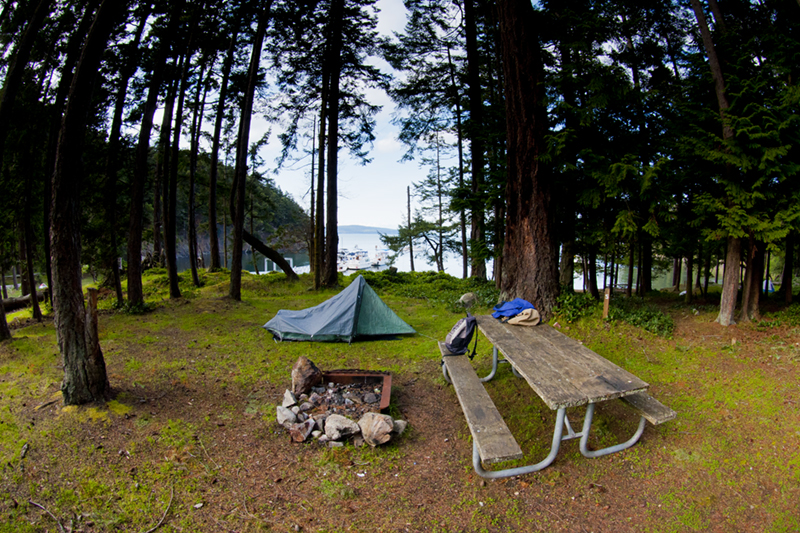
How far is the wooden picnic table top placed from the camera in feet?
10.0

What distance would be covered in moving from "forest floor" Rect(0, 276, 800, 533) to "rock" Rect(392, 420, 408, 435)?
99mm

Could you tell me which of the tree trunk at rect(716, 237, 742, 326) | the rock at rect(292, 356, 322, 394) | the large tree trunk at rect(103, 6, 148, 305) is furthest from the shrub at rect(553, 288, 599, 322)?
the large tree trunk at rect(103, 6, 148, 305)

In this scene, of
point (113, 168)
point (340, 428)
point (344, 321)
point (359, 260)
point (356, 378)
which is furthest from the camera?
point (359, 260)

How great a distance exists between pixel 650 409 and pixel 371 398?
9.19ft

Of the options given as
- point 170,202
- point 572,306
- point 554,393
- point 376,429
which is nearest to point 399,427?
point 376,429

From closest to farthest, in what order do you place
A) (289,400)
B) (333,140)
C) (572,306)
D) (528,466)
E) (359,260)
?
(528,466), (289,400), (572,306), (333,140), (359,260)

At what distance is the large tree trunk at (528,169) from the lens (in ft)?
23.2

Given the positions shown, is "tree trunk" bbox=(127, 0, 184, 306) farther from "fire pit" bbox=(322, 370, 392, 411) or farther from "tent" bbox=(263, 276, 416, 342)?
"fire pit" bbox=(322, 370, 392, 411)

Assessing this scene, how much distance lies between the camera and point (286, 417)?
412 cm

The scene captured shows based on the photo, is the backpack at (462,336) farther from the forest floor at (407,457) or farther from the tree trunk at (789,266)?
the tree trunk at (789,266)

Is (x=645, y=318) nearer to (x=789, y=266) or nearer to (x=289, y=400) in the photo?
(x=789, y=266)

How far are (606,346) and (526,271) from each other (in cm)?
184

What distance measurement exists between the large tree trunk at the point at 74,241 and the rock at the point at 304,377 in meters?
2.08

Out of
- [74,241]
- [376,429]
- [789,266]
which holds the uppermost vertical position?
[74,241]
